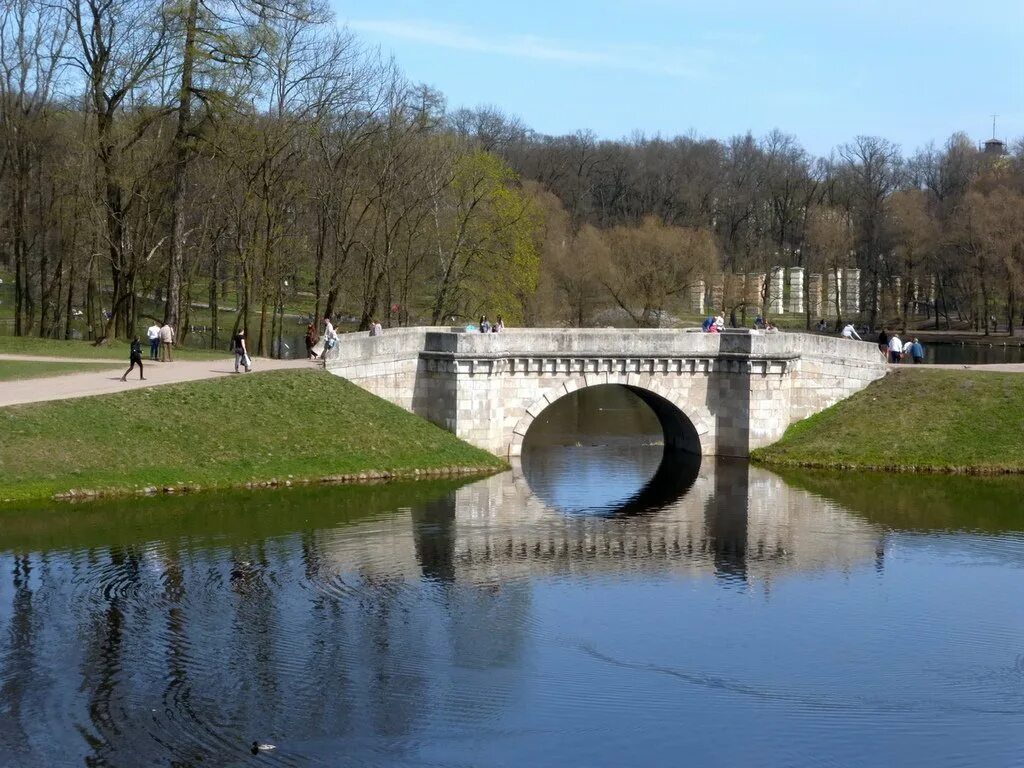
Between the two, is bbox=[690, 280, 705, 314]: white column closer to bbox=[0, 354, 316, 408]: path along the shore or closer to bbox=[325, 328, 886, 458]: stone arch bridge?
bbox=[325, 328, 886, 458]: stone arch bridge

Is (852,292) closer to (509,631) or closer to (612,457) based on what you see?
(612,457)

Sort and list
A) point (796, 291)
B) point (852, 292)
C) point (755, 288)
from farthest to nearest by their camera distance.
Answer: point (796, 291) → point (852, 292) → point (755, 288)

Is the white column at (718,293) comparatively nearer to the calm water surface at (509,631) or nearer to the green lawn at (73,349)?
the green lawn at (73,349)

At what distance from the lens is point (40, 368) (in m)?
42.1

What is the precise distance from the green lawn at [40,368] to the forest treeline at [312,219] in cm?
540

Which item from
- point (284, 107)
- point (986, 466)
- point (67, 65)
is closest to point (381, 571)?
point (986, 466)

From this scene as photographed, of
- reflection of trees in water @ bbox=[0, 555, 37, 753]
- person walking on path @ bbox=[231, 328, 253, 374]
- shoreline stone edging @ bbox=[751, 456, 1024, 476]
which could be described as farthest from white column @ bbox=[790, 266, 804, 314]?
reflection of trees in water @ bbox=[0, 555, 37, 753]

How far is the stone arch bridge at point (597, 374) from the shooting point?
4253cm

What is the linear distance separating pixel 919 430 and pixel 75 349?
91.2 ft

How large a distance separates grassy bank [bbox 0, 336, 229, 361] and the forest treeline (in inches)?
55.6

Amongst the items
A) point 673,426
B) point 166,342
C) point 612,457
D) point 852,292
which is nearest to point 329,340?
point 166,342

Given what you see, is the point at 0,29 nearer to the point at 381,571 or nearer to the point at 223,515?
the point at 223,515

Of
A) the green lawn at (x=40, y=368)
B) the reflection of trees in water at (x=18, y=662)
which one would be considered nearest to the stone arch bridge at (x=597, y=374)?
the green lawn at (x=40, y=368)

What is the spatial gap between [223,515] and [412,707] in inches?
525
